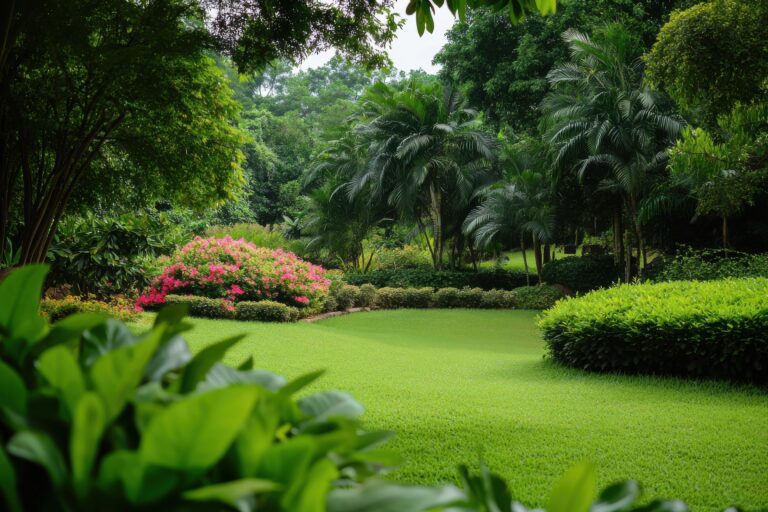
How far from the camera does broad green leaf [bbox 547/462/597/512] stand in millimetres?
762

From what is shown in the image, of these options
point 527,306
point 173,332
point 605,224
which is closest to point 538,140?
point 605,224

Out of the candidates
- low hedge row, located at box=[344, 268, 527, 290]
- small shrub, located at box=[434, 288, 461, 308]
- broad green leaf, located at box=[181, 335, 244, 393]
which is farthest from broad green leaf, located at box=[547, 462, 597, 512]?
low hedge row, located at box=[344, 268, 527, 290]

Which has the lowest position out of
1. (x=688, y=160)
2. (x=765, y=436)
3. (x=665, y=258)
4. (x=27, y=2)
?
(x=765, y=436)

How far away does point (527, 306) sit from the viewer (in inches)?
705

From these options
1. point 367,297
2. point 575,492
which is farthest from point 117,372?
point 367,297

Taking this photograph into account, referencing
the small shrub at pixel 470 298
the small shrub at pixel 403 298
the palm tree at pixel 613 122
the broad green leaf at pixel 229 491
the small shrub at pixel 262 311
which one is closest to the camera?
the broad green leaf at pixel 229 491

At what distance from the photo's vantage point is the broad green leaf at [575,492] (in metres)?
0.76

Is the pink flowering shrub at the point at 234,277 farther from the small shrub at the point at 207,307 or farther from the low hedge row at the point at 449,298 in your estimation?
the low hedge row at the point at 449,298

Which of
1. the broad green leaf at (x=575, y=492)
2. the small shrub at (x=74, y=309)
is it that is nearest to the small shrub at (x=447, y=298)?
the small shrub at (x=74, y=309)

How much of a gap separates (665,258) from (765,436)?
1240cm

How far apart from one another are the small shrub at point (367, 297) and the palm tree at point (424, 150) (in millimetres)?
3762

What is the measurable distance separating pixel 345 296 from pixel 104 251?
7.16 meters

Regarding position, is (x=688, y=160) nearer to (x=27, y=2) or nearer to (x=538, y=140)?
(x=538, y=140)

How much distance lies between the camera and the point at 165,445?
63 centimetres
